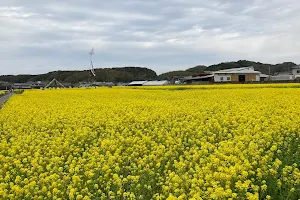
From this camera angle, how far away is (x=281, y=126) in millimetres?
8969

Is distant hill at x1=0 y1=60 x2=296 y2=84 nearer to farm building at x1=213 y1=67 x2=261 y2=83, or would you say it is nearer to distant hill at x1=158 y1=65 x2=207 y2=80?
distant hill at x1=158 y1=65 x2=207 y2=80

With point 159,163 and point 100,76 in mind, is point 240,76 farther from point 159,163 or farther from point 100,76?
point 100,76

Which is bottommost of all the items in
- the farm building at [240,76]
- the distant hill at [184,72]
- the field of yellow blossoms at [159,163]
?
the field of yellow blossoms at [159,163]

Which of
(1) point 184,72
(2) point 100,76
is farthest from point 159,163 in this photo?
(1) point 184,72

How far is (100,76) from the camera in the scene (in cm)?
12712

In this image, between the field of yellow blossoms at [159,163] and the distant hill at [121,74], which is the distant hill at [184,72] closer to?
the distant hill at [121,74]

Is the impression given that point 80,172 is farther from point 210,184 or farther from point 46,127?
point 46,127

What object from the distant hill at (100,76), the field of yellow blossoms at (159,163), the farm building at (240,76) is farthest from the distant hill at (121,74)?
the field of yellow blossoms at (159,163)

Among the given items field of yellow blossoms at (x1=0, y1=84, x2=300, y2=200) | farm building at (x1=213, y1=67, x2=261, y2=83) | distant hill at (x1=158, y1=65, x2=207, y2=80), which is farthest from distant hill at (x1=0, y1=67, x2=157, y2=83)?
field of yellow blossoms at (x1=0, y1=84, x2=300, y2=200)

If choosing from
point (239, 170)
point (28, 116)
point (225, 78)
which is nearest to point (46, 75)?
point (225, 78)

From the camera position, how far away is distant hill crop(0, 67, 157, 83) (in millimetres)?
124375

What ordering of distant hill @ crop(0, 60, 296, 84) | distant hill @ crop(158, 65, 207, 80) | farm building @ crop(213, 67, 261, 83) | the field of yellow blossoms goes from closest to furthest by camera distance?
the field of yellow blossoms, farm building @ crop(213, 67, 261, 83), distant hill @ crop(0, 60, 296, 84), distant hill @ crop(158, 65, 207, 80)

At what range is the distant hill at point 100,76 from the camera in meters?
124

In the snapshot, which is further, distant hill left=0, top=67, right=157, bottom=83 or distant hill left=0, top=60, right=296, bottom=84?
distant hill left=0, top=67, right=157, bottom=83
